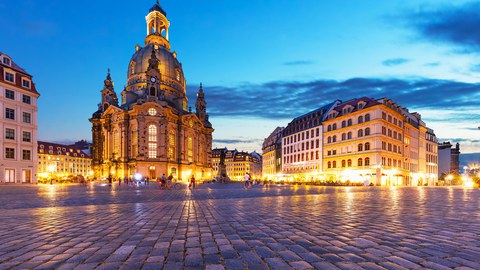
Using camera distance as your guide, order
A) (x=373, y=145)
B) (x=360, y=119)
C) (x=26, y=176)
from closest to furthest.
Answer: (x=26, y=176), (x=373, y=145), (x=360, y=119)

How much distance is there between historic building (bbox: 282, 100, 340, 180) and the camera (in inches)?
2746

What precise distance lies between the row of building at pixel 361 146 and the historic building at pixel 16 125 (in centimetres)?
5778

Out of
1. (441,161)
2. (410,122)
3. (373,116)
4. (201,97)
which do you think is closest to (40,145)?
(201,97)

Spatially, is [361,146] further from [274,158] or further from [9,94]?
[9,94]

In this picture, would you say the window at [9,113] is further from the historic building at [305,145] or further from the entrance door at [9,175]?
the historic building at [305,145]

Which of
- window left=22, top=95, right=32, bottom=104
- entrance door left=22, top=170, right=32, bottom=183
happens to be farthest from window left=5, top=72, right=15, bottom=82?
entrance door left=22, top=170, right=32, bottom=183

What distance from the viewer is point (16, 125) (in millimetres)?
45125

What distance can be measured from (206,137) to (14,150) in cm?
6329

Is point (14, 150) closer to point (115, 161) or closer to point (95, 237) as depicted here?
point (115, 161)

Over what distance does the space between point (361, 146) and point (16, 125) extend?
62.7m

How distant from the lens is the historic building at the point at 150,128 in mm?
74188

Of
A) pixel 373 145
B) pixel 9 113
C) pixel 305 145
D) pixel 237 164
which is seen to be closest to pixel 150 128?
pixel 9 113

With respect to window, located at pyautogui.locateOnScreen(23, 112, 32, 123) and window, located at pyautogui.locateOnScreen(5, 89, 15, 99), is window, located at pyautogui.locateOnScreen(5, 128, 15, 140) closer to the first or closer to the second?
window, located at pyautogui.locateOnScreen(23, 112, 32, 123)

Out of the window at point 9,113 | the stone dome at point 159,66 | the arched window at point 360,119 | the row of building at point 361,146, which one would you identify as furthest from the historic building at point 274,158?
the window at point 9,113
